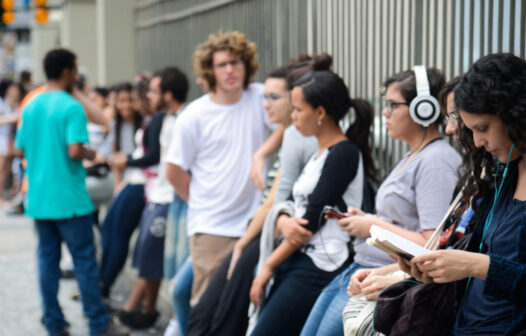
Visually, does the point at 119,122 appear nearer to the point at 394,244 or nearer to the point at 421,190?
the point at 421,190

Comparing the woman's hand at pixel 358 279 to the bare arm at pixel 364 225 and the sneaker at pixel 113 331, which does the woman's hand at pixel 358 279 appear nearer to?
the bare arm at pixel 364 225

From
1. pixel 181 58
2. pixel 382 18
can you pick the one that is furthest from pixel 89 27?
pixel 382 18

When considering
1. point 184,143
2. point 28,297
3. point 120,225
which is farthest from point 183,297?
point 28,297

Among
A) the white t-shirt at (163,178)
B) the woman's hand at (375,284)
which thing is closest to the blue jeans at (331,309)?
the woman's hand at (375,284)

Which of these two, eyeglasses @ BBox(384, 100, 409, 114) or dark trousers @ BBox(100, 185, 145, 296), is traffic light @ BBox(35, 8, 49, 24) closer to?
dark trousers @ BBox(100, 185, 145, 296)

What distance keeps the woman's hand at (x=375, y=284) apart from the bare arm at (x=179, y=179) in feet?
7.65

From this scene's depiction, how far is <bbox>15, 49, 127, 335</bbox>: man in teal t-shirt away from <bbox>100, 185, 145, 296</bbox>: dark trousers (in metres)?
0.67

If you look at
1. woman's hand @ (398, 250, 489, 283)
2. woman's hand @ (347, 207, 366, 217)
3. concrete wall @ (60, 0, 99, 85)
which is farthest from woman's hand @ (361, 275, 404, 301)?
concrete wall @ (60, 0, 99, 85)

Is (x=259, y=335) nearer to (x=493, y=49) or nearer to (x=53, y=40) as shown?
(x=493, y=49)

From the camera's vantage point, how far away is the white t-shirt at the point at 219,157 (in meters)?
5.02

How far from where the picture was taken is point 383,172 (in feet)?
15.4

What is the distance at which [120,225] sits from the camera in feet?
22.1

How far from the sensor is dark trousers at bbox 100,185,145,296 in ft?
22.1

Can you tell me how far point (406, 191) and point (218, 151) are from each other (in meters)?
2.02
